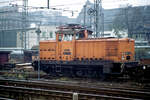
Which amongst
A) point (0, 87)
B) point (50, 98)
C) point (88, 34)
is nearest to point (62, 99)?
point (50, 98)

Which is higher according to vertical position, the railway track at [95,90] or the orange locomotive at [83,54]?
the orange locomotive at [83,54]

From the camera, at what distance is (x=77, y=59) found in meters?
14.6

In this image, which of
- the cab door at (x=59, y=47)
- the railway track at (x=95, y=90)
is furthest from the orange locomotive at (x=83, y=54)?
the railway track at (x=95, y=90)

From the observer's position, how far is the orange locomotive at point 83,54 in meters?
13.2

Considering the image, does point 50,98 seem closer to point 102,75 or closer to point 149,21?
point 102,75

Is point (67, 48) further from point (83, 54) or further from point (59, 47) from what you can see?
point (83, 54)

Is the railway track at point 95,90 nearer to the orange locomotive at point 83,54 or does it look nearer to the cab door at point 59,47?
the orange locomotive at point 83,54

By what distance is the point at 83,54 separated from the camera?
47.4ft

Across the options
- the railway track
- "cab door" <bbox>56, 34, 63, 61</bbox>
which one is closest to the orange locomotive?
"cab door" <bbox>56, 34, 63, 61</bbox>

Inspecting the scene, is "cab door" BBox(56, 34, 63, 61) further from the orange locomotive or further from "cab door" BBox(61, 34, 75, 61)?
"cab door" BBox(61, 34, 75, 61)

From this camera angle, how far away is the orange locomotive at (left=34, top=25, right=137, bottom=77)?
13.2 metres

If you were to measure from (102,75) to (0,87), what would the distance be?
7476 millimetres

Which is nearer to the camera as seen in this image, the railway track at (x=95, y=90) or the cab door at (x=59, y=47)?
the railway track at (x=95, y=90)

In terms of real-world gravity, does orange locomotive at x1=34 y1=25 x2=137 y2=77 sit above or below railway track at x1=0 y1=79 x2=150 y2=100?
above
